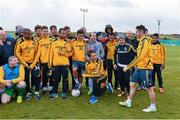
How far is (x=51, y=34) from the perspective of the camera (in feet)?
36.0

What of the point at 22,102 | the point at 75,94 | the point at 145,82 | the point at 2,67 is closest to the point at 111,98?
the point at 75,94

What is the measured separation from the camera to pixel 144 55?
8.66 m

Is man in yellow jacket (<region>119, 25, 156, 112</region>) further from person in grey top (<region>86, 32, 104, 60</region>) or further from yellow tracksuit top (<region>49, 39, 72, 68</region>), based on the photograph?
yellow tracksuit top (<region>49, 39, 72, 68</region>)

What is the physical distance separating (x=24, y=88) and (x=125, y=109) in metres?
2.69

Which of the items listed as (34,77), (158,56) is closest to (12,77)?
(34,77)

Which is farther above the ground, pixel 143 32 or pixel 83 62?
pixel 143 32

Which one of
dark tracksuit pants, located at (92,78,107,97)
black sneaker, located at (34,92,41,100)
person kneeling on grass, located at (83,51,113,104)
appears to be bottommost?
black sneaker, located at (34,92,41,100)

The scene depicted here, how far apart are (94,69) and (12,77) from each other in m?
2.21

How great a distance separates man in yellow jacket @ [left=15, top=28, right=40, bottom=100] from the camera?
994cm

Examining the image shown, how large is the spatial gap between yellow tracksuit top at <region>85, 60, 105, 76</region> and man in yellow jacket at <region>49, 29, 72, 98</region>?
62 cm

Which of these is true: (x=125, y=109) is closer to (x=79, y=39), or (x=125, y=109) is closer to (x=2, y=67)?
(x=79, y=39)

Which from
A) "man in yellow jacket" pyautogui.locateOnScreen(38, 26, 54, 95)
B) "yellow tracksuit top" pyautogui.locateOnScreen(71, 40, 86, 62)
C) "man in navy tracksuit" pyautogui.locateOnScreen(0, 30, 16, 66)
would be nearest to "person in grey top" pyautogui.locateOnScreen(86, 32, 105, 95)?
"yellow tracksuit top" pyautogui.locateOnScreen(71, 40, 86, 62)

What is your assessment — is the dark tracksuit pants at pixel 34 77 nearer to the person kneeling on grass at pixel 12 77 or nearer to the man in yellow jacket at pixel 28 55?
the man in yellow jacket at pixel 28 55

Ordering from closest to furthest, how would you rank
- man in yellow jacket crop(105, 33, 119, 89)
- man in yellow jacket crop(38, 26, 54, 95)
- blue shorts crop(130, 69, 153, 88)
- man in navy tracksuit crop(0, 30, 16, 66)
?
blue shorts crop(130, 69, 153, 88), man in navy tracksuit crop(0, 30, 16, 66), man in yellow jacket crop(38, 26, 54, 95), man in yellow jacket crop(105, 33, 119, 89)
